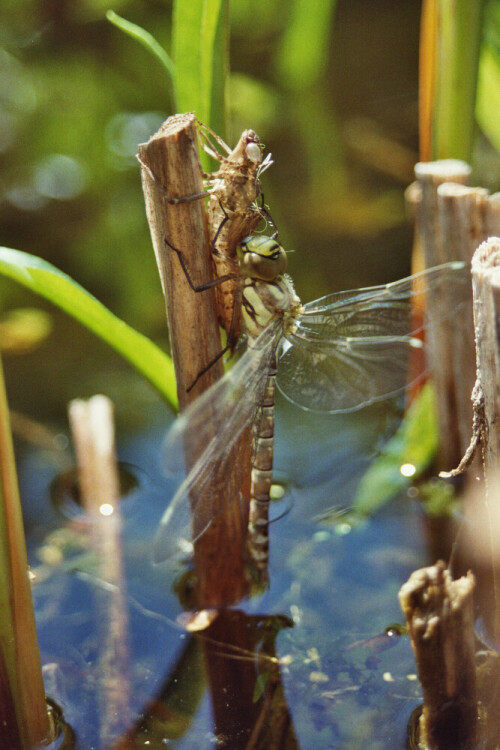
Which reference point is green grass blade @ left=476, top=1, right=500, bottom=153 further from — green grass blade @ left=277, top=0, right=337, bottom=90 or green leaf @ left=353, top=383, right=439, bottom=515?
green leaf @ left=353, top=383, right=439, bottom=515

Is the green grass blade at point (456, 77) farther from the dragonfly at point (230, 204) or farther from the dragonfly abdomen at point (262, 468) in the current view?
the dragonfly abdomen at point (262, 468)

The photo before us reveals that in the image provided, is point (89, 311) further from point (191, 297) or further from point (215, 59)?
point (215, 59)

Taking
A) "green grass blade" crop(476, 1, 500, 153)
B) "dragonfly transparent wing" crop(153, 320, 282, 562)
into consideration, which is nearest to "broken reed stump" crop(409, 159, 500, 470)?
"green grass blade" crop(476, 1, 500, 153)

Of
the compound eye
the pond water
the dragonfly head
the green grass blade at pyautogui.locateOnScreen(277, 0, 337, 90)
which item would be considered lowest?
the pond water

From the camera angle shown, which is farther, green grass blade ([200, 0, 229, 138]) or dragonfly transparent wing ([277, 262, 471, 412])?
dragonfly transparent wing ([277, 262, 471, 412])

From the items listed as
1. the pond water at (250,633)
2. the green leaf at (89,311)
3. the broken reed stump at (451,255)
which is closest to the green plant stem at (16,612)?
the pond water at (250,633)

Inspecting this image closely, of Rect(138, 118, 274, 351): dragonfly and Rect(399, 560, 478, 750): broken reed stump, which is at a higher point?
Rect(138, 118, 274, 351): dragonfly

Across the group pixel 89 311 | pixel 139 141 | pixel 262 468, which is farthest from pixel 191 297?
pixel 139 141

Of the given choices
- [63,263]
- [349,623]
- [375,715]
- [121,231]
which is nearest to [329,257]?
[121,231]
